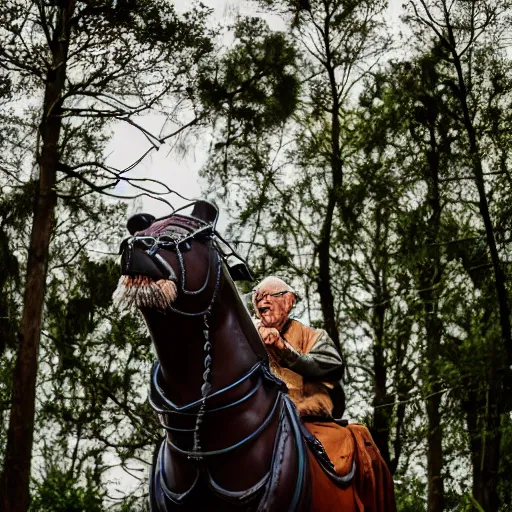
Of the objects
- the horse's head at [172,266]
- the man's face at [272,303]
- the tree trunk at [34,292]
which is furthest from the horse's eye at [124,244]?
the tree trunk at [34,292]

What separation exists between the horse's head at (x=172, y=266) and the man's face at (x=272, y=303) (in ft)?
3.82

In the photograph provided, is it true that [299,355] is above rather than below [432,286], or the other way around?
below

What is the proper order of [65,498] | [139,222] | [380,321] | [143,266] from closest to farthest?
[143,266], [139,222], [65,498], [380,321]

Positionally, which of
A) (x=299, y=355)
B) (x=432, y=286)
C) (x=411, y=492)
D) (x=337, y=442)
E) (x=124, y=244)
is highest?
(x=432, y=286)

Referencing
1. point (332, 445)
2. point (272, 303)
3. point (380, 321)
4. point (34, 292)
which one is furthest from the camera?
point (380, 321)

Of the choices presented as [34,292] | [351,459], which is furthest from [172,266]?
[34,292]

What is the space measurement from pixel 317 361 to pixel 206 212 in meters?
1.27

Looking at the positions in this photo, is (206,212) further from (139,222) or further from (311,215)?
(311,215)

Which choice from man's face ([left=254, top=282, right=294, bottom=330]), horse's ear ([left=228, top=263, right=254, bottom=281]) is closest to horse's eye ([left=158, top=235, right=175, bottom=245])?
horse's ear ([left=228, top=263, right=254, bottom=281])

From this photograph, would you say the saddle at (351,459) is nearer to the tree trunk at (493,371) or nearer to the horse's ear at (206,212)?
the horse's ear at (206,212)

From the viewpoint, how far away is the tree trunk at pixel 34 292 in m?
9.36

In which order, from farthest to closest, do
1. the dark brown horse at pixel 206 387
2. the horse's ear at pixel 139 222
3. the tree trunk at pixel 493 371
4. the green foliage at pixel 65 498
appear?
the green foliage at pixel 65 498 → the tree trunk at pixel 493 371 → the horse's ear at pixel 139 222 → the dark brown horse at pixel 206 387

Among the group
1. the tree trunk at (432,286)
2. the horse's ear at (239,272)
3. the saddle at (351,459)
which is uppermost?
the tree trunk at (432,286)

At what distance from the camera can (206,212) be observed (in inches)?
155
